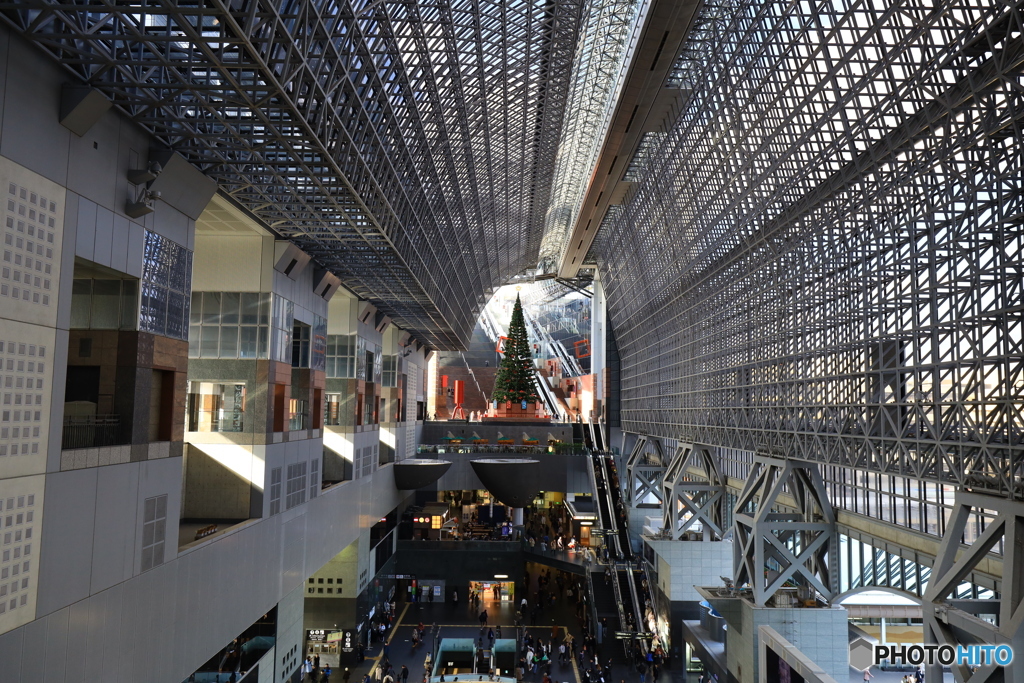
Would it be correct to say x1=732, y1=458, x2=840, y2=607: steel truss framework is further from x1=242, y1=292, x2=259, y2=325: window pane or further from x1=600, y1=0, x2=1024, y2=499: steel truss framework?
x1=242, y1=292, x2=259, y2=325: window pane

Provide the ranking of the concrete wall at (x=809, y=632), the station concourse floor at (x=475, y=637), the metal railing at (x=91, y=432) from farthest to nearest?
the station concourse floor at (x=475, y=637) < the concrete wall at (x=809, y=632) < the metal railing at (x=91, y=432)

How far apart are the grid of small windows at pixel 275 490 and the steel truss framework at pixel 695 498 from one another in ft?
72.8

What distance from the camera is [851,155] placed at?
20031 millimetres

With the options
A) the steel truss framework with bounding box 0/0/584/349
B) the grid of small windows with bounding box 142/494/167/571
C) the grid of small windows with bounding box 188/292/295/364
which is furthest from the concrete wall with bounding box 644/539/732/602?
the grid of small windows with bounding box 142/494/167/571

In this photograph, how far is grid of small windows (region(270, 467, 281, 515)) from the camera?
26.3 meters

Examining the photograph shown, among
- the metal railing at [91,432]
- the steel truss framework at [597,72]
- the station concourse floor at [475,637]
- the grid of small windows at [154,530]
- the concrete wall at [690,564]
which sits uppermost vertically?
the steel truss framework at [597,72]

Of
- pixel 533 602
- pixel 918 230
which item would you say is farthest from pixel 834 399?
pixel 533 602

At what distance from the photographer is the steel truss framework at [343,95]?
484 inches

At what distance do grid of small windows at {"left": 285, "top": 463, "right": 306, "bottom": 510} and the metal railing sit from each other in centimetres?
1216

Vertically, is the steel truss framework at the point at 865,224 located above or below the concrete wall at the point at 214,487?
above

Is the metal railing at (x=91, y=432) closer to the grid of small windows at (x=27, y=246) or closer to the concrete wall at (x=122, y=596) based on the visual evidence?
the concrete wall at (x=122, y=596)

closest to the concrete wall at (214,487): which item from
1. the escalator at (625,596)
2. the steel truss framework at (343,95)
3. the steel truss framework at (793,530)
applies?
the steel truss framework at (343,95)

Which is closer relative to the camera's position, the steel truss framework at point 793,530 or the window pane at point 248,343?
the window pane at point 248,343

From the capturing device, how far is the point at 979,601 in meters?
16.1
